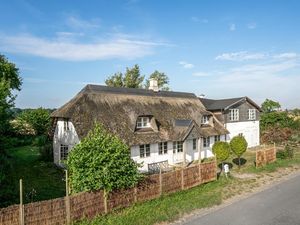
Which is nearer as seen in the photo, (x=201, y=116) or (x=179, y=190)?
(x=179, y=190)

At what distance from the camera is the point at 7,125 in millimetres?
13656

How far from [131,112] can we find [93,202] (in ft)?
44.8

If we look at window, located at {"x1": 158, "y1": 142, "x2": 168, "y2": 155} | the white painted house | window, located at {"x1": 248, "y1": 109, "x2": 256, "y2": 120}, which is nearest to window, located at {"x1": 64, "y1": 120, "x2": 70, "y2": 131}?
window, located at {"x1": 158, "y1": 142, "x2": 168, "y2": 155}

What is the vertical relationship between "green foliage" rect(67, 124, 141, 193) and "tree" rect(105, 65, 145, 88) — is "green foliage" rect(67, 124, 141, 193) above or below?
below

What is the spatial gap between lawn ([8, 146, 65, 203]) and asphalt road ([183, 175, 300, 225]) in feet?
28.8

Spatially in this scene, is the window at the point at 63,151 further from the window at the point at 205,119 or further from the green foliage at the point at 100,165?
the window at the point at 205,119

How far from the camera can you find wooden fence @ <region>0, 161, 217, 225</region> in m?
11.3

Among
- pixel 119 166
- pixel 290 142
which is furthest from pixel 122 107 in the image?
pixel 290 142

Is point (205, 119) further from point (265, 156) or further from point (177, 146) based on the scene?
point (265, 156)

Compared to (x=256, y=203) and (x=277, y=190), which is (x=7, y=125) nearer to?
(x=256, y=203)

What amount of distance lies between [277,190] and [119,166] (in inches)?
412

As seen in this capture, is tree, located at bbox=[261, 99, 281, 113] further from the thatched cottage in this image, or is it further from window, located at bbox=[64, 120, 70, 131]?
window, located at bbox=[64, 120, 70, 131]

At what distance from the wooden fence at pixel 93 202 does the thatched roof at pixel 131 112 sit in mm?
7281

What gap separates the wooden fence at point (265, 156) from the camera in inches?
1022
